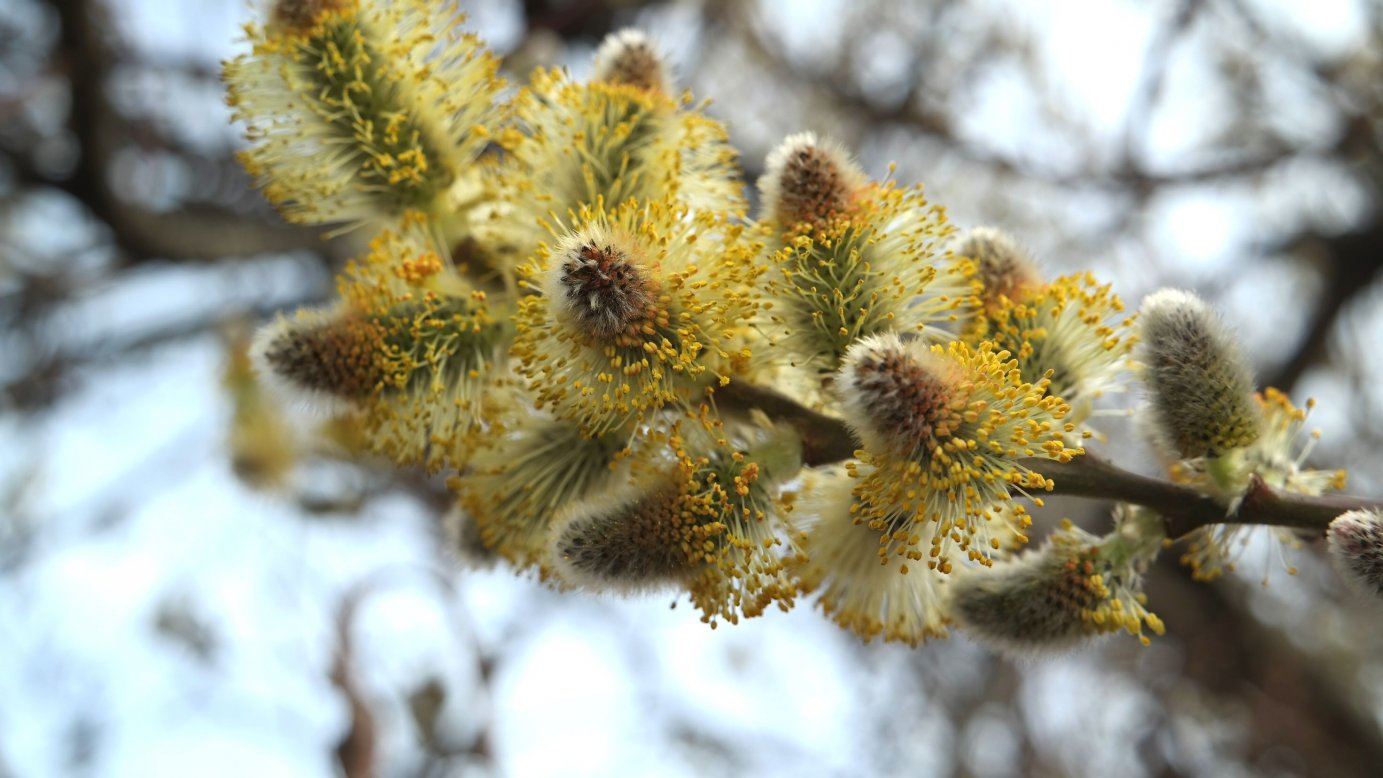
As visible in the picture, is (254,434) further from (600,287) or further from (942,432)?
(942,432)

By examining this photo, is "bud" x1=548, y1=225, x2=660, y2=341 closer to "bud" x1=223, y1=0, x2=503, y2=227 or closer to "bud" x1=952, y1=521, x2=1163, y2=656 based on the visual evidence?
"bud" x1=223, y1=0, x2=503, y2=227

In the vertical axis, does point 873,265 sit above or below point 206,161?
above

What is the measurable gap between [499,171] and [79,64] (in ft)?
8.50

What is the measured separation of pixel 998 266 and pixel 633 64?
0.79 metres

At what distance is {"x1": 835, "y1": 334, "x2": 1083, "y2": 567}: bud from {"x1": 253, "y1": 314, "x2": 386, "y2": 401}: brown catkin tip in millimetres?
787

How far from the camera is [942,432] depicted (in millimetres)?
1379

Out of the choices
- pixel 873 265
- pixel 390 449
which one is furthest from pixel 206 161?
pixel 873 265

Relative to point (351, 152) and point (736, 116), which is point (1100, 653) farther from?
point (351, 152)

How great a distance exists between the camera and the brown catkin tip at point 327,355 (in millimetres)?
1644

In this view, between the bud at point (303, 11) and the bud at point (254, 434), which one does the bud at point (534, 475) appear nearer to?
the bud at point (303, 11)

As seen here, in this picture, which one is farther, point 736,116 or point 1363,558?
point 736,116

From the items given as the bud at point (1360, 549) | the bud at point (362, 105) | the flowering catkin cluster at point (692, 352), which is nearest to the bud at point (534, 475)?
the flowering catkin cluster at point (692, 352)

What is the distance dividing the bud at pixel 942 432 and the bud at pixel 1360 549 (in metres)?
0.35

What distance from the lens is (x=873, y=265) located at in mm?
1594
